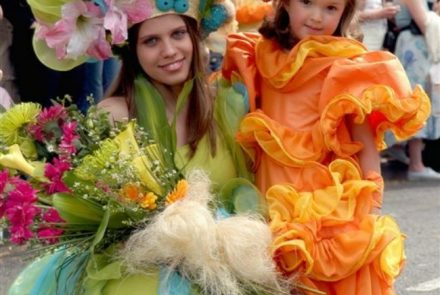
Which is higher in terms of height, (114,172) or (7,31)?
(114,172)

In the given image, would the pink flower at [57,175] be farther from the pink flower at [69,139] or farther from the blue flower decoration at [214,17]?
the blue flower decoration at [214,17]

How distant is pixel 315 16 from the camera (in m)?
3.54

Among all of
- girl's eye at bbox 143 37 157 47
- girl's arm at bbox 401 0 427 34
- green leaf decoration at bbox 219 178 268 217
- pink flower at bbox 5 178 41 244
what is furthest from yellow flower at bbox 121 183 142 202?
girl's arm at bbox 401 0 427 34

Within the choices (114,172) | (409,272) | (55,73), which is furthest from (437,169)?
(114,172)

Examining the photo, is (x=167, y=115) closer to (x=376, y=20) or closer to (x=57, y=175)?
(x=57, y=175)

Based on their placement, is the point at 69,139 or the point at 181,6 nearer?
the point at 69,139

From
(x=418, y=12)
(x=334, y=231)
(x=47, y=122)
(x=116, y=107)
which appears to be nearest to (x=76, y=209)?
(x=47, y=122)

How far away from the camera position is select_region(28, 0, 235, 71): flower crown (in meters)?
3.38

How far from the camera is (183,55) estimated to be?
3.60 meters

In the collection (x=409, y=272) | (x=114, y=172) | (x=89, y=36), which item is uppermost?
(x=89, y=36)

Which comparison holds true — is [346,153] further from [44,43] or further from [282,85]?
[44,43]

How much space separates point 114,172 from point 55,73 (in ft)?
11.4

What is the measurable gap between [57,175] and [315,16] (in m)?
1.00

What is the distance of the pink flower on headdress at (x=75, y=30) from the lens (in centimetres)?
338
